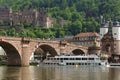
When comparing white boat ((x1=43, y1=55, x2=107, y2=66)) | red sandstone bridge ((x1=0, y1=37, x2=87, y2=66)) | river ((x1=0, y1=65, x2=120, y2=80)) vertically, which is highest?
red sandstone bridge ((x1=0, y1=37, x2=87, y2=66))

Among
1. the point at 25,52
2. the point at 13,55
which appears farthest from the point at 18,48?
the point at 13,55

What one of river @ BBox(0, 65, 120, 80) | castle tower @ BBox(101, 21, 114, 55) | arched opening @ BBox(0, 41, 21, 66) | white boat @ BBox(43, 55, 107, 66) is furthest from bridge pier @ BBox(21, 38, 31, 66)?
castle tower @ BBox(101, 21, 114, 55)

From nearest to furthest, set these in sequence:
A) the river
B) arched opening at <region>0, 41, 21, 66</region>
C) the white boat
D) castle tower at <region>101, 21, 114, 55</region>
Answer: the river < arched opening at <region>0, 41, 21, 66</region> < the white boat < castle tower at <region>101, 21, 114, 55</region>

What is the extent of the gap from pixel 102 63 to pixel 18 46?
19.2 metres

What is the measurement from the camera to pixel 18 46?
97625 mm

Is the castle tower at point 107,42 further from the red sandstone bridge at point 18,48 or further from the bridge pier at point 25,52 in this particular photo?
the bridge pier at point 25,52

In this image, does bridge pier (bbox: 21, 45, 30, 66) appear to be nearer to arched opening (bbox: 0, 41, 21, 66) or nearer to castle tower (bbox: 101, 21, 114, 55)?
arched opening (bbox: 0, 41, 21, 66)

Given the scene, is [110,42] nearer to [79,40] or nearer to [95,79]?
[79,40]

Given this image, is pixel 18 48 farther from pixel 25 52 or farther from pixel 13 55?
pixel 13 55

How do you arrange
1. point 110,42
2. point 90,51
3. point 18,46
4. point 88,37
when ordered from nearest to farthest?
1. point 18,46
2. point 90,51
3. point 110,42
4. point 88,37

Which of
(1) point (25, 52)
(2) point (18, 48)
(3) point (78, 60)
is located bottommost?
(3) point (78, 60)

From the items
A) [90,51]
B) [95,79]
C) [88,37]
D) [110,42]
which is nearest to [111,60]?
[90,51]

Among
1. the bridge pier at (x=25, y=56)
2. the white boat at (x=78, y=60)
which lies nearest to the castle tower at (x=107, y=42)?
the white boat at (x=78, y=60)

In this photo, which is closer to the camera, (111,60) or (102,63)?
(102,63)
